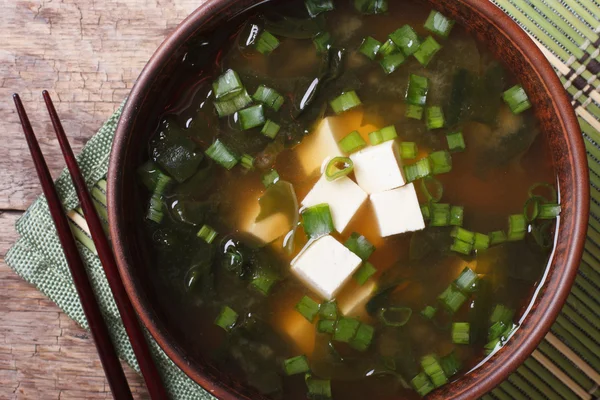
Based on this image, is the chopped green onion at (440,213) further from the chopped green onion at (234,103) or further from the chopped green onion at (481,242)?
the chopped green onion at (234,103)

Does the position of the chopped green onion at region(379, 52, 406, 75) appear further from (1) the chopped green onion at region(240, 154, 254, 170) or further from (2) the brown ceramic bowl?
(1) the chopped green onion at region(240, 154, 254, 170)

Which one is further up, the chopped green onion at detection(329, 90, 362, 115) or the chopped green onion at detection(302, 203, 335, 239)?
the chopped green onion at detection(329, 90, 362, 115)

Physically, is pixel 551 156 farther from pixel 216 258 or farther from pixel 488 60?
pixel 216 258

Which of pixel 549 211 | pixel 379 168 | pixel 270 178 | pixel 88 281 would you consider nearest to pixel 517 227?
pixel 549 211

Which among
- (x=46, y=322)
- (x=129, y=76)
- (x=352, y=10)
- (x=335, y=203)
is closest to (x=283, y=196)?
(x=335, y=203)

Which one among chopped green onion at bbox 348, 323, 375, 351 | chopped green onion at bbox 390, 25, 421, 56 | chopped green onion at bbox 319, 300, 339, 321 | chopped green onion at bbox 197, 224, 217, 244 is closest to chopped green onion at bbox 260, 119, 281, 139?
chopped green onion at bbox 197, 224, 217, 244

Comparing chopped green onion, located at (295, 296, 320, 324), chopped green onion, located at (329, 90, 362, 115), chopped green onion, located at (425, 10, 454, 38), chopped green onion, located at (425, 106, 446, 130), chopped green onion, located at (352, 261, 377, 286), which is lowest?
chopped green onion, located at (295, 296, 320, 324)
